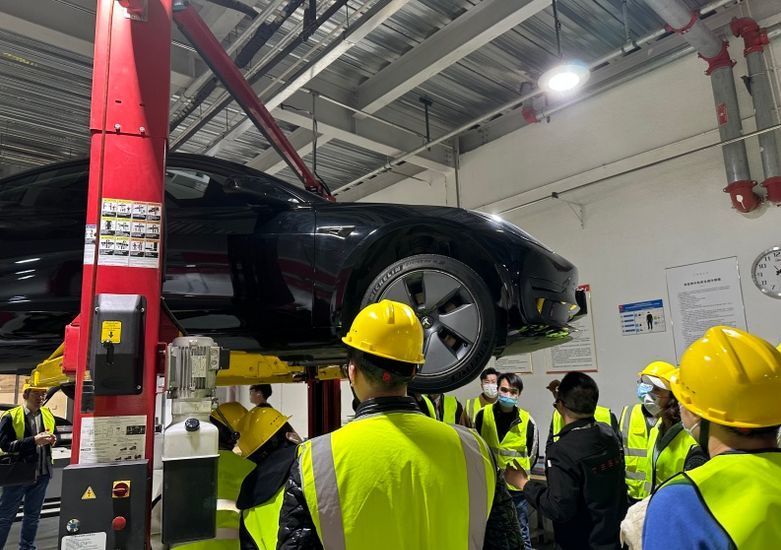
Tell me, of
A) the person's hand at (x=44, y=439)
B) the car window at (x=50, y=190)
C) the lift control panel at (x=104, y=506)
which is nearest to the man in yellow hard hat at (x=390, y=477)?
the lift control panel at (x=104, y=506)

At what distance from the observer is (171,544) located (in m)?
1.40

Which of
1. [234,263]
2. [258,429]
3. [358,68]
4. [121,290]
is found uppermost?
[358,68]

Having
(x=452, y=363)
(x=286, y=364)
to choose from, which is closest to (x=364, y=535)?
(x=452, y=363)

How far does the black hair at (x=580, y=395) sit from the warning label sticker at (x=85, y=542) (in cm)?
204

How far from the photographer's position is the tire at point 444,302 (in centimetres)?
243

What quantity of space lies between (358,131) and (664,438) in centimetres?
512

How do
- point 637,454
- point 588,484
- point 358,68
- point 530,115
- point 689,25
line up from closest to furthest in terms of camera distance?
point 588,484
point 637,454
point 689,25
point 358,68
point 530,115

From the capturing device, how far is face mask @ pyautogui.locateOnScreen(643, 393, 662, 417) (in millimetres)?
3378

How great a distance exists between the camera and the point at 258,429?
2.36 meters

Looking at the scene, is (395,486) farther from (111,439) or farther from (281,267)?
(281,267)

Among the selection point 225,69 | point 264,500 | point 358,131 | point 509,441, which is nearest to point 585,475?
point 264,500

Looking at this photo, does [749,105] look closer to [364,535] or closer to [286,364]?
[286,364]

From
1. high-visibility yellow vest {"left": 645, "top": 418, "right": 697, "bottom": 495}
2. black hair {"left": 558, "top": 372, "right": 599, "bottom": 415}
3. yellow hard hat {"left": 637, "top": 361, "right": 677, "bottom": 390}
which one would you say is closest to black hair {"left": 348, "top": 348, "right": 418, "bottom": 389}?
black hair {"left": 558, "top": 372, "right": 599, "bottom": 415}

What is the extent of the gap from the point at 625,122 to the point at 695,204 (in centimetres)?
120
